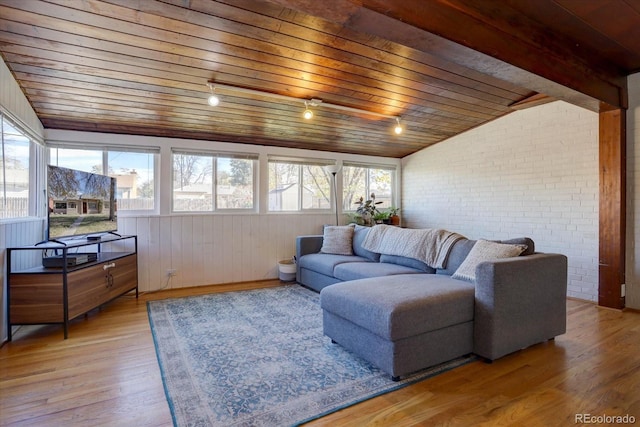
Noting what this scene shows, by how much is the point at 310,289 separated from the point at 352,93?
245 centimetres

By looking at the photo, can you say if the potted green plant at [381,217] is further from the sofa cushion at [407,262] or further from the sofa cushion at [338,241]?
the sofa cushion at [407,262]

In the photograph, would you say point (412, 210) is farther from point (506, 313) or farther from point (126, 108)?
point (126, 108)

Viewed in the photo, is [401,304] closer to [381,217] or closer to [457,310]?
[457,310]

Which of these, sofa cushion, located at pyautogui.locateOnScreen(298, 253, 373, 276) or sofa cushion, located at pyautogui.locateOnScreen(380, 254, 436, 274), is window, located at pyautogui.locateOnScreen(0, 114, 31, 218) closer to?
sofa cushion, located at pyautogui.locateOnScreen(298, 253, 373, 276)

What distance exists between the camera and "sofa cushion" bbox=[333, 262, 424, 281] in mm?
3246

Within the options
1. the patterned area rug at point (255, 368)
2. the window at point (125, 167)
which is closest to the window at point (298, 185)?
the window at point (125, 167)

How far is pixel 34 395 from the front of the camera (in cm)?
189

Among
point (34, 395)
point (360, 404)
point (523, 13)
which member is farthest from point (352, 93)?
point (34, 395)

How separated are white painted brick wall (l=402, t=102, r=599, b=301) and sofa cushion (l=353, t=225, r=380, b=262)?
5.85ft

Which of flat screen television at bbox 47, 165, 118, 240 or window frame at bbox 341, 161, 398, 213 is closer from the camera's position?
flat screen television at bbox 47, 165, 118, 240

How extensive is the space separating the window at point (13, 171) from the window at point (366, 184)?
4063mm

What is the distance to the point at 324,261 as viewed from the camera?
13.1ft

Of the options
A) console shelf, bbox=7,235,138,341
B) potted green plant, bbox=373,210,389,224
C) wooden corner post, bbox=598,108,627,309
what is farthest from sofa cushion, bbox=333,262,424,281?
console shelf, bbox=7,235,138,341

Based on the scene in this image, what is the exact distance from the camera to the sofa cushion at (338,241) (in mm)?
4359
